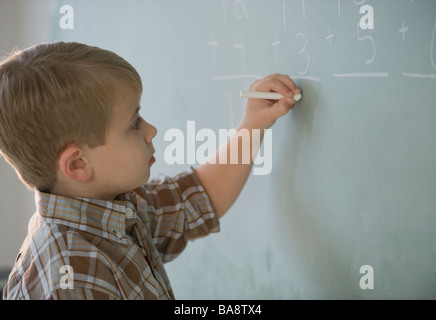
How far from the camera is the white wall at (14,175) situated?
1438mm

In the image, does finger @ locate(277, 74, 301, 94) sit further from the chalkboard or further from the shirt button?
the shirt button

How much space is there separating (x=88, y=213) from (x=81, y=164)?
0.07 meters

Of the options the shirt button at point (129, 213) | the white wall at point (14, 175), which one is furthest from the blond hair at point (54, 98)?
the white wall at point (14, 175)

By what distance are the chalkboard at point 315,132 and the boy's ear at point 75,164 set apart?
0.91 feet

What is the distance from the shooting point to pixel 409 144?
0.57 m

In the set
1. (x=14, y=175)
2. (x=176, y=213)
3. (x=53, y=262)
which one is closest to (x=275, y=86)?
(x=176, y=213)

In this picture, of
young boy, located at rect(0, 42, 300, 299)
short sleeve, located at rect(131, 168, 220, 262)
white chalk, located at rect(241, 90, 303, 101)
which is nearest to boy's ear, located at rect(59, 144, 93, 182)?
young boy, located at rect(0, 42, 300, 299)

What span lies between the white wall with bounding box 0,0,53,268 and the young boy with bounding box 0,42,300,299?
820 mm

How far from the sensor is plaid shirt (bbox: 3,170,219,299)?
607mm

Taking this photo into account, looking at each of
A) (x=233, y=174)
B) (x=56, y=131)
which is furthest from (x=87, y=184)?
(x=233, y=174)

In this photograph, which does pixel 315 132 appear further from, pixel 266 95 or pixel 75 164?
pixel 75 164

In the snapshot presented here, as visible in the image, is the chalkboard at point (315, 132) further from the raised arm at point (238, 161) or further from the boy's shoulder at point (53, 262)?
the boy's shoulder at point (53, 262)

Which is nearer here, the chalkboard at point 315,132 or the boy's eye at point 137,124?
the chalkboard at point 315,132
